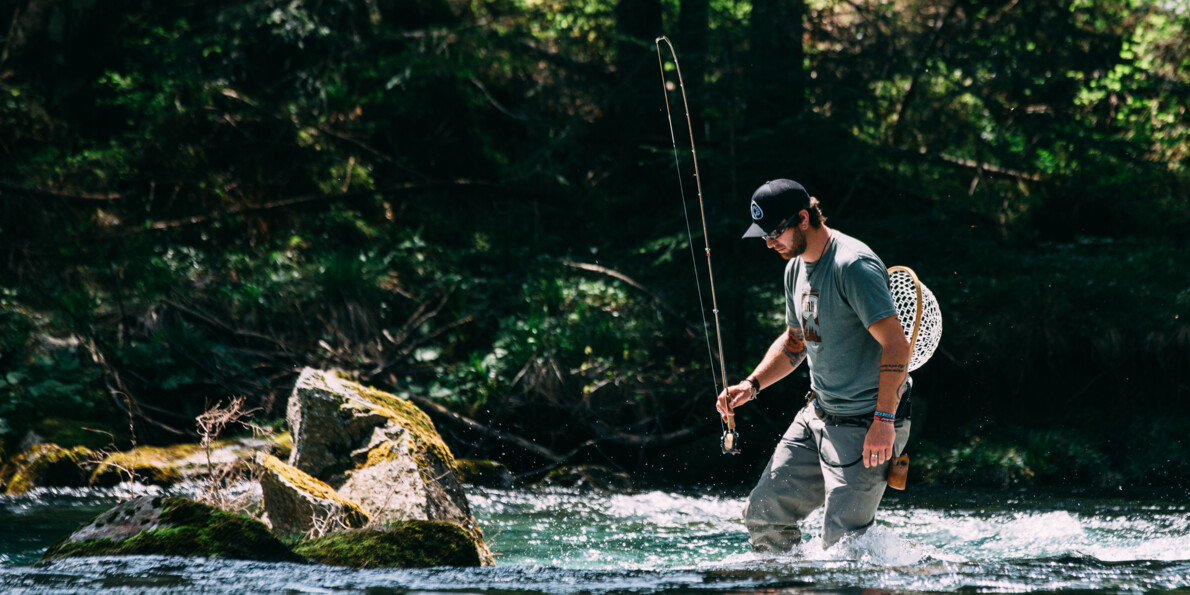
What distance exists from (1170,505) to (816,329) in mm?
5029

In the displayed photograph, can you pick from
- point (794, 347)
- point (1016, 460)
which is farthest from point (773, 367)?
point (1016, 460)

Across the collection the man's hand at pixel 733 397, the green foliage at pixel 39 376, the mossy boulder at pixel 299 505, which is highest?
the man's hand at pixel 733 397

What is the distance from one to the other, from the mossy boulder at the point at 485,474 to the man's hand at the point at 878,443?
521 centimetres

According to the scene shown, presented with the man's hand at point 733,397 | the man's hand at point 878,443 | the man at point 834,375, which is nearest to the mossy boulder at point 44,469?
the man's hand at point 733,397

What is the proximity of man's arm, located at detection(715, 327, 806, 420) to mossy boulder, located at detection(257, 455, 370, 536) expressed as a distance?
7.11 ft

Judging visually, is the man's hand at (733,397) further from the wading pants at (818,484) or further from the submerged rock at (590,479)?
the submerged rock at (590,479)

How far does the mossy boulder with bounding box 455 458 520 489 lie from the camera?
9.24 m

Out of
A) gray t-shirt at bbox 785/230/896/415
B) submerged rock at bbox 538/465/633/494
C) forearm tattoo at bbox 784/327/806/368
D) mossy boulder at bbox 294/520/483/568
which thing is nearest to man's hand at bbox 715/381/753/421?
forearm tattoo at bbox 784/327/806/368

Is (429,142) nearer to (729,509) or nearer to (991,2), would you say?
(991,2)

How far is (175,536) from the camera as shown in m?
4.81

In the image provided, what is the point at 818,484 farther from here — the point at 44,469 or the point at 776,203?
the point at 44,469

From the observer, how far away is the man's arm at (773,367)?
16.8 ft

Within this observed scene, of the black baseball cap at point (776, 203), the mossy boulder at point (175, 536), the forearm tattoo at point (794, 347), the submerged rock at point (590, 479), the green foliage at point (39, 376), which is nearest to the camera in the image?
the black baseball cap at point (776, 203)

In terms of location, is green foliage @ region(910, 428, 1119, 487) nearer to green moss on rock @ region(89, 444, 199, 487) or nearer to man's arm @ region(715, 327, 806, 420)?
man's arm @ region(715, 327, 806, 420)
